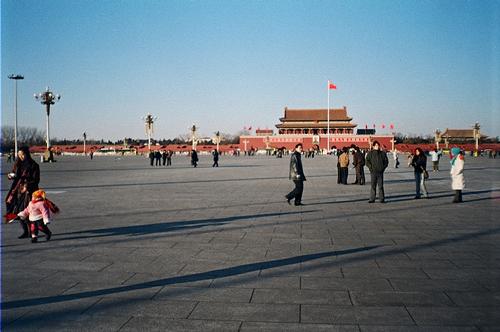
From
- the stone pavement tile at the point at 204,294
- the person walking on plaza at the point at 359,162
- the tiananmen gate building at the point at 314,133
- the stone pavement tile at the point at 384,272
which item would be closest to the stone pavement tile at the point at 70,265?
the stone pavement tile at the point at 204,294

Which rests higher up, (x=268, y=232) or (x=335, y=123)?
(x=335, y=123)

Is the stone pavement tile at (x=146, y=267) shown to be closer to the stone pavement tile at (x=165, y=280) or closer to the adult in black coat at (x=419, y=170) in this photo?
the stone pavement tile at (x=165, y=280)

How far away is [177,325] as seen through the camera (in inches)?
123

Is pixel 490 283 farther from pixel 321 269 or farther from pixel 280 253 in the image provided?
pixel 280 253

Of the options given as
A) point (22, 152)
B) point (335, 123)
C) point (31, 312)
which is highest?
point (335, 123)

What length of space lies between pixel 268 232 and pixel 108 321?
378cm

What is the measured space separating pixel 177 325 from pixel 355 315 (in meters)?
1.43

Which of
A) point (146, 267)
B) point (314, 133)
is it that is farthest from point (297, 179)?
point (314, 133)

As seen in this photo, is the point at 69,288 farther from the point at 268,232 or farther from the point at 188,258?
the point at 268,232

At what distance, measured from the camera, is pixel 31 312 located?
3.39 metres

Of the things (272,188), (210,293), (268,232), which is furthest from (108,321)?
(272,188)

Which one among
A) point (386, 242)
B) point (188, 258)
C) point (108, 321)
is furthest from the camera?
point (386, 242)

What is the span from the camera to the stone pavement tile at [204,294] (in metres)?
3.69

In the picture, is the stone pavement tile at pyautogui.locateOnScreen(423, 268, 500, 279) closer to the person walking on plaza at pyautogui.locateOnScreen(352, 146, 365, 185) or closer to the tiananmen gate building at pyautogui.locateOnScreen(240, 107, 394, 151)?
the person walking on plaza at pyautogui.locateOnScreen(352, 146, 365, 185)
